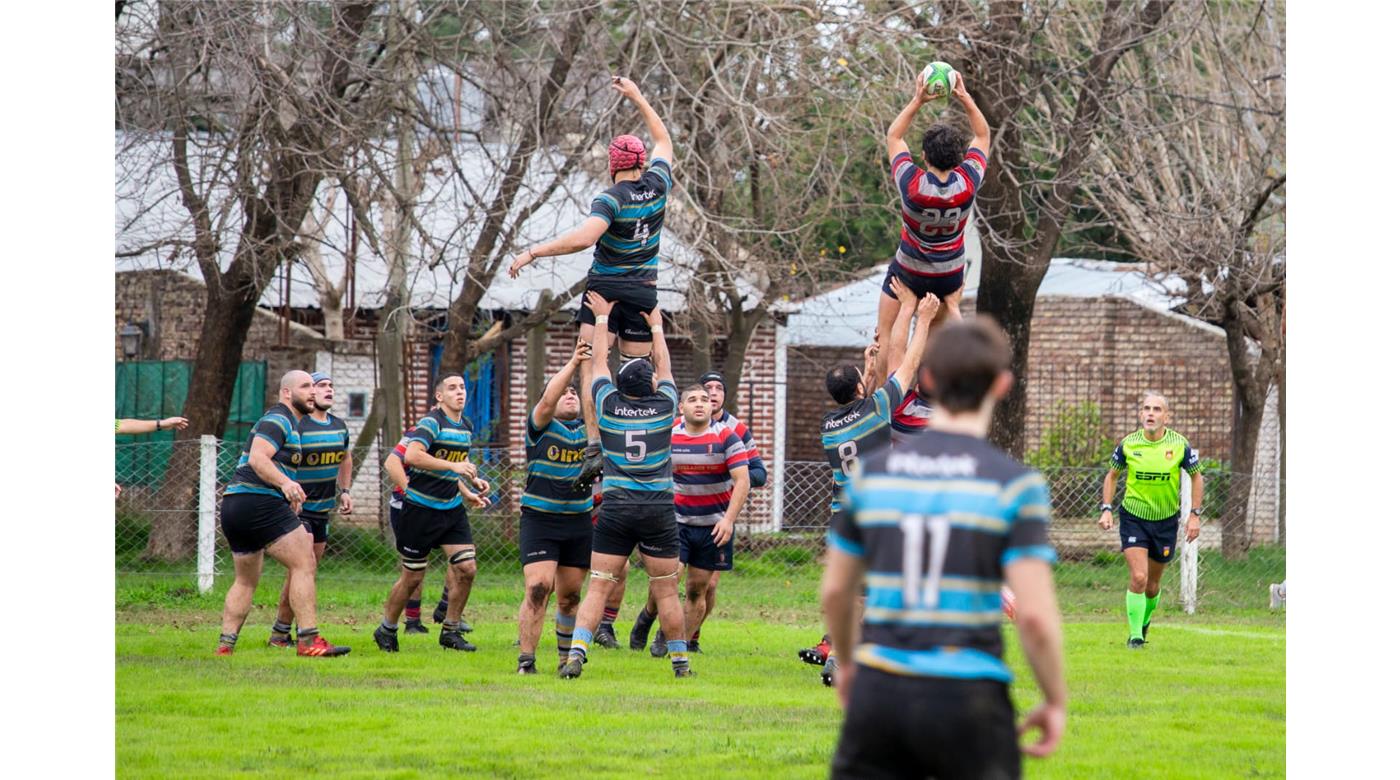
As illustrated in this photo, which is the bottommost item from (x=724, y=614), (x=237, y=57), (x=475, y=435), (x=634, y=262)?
(x=724, y=614)

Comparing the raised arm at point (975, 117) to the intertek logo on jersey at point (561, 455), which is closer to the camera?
the raised arm at point (975, 117)

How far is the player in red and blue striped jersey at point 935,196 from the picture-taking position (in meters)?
9.23

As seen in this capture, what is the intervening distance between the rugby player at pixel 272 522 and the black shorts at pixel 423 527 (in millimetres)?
806

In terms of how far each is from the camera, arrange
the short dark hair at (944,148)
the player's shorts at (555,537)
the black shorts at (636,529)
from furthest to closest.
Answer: the player's shorts at (555,537), the black shorts at (636,529), the short dark hair at (944,148)

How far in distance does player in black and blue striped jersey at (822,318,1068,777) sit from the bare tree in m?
14.5

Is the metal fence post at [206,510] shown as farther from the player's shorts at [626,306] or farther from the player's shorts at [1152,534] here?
the player's shorts at [1152,534]

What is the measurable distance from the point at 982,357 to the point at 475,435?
19.8 m

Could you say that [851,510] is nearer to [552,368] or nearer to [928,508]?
[928,508]

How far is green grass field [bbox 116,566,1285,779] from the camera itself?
7.62 meters

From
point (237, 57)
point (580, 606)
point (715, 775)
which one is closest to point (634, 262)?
point (580, 606)

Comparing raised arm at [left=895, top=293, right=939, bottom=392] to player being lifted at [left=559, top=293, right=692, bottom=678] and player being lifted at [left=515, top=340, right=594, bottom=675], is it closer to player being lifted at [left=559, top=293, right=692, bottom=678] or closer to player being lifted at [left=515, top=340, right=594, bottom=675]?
player being lifted at [left=559, top=293, right=692, bottom=678]

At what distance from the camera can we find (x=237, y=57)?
14.4 meters

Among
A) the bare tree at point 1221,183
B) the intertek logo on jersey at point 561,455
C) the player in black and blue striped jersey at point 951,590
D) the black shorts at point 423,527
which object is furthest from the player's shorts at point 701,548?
the bare tree at point 1221,183

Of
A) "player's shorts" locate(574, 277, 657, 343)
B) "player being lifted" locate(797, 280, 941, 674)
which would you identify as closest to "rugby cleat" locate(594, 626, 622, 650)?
"player being lifted" locate(797, 280, 941, 674)
